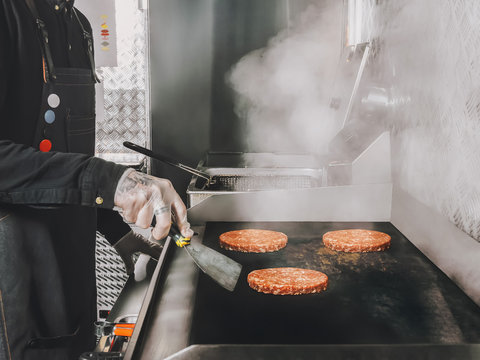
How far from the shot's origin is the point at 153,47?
379 centimetres

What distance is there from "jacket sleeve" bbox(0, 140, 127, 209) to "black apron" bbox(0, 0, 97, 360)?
3.6 inches

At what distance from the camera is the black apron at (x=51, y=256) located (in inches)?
56.4

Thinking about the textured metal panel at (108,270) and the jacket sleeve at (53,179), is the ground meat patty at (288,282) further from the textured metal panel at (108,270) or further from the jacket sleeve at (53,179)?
the textured metal panel at (108,270)

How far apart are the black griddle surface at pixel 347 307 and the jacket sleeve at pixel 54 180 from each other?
43 cm

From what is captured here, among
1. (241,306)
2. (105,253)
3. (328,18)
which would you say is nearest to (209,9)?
(328,18)

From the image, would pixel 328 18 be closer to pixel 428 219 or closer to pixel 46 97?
pixel 428 219

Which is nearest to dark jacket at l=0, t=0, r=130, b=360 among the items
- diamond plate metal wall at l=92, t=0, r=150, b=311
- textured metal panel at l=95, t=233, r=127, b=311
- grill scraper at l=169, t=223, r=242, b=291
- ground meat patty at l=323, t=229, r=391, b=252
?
grill scraper at l=169, t=223, r=242, b=291

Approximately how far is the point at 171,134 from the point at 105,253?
1204mm

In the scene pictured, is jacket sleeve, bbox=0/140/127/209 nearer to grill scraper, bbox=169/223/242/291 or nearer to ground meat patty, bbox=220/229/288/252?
grill scraper, bbox=169/223/242/291

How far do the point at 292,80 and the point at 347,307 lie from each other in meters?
2.82

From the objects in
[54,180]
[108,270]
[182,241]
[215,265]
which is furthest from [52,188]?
[108,270]

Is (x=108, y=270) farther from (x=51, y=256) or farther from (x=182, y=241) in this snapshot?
(x=182, y=241)

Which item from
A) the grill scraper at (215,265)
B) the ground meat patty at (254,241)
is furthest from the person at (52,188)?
the ground meat patty at (254,241)

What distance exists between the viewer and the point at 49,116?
1.54 metres
